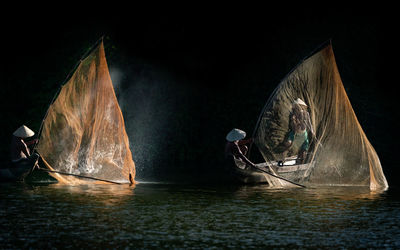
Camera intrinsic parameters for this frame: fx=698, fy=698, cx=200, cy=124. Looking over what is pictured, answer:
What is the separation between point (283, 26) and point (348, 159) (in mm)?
16794

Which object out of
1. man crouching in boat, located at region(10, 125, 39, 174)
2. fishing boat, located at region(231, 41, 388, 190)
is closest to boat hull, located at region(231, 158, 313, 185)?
fishing boat, located at region(231, 41, 388, 190)

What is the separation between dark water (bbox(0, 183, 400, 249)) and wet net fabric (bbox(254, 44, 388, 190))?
57cm

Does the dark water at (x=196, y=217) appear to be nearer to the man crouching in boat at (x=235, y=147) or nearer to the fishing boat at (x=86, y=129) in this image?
the fishing boat at (x=86, y=129)

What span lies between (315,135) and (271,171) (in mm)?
1573

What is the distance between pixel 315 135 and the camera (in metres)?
19.2

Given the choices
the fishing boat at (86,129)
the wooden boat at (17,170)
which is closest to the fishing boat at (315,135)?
the fishing boat at (86,129)

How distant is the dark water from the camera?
37.3ft

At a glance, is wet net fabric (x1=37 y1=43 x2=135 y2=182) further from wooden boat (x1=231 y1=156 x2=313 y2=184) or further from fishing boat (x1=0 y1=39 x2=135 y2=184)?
wooden boat (x1=231 y1=156 x2=313 y2=184)

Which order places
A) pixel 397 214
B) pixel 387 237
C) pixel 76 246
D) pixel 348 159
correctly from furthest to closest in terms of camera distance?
pixel 348 159, pixel 397 214, pixel 387 237, pixel 76 246

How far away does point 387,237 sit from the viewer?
38.5ft

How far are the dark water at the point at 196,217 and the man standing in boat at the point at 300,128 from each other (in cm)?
155

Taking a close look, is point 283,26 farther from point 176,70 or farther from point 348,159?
point 348,159

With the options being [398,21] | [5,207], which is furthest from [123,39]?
[5,207]

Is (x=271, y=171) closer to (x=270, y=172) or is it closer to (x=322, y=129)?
(x=270, y=172)
